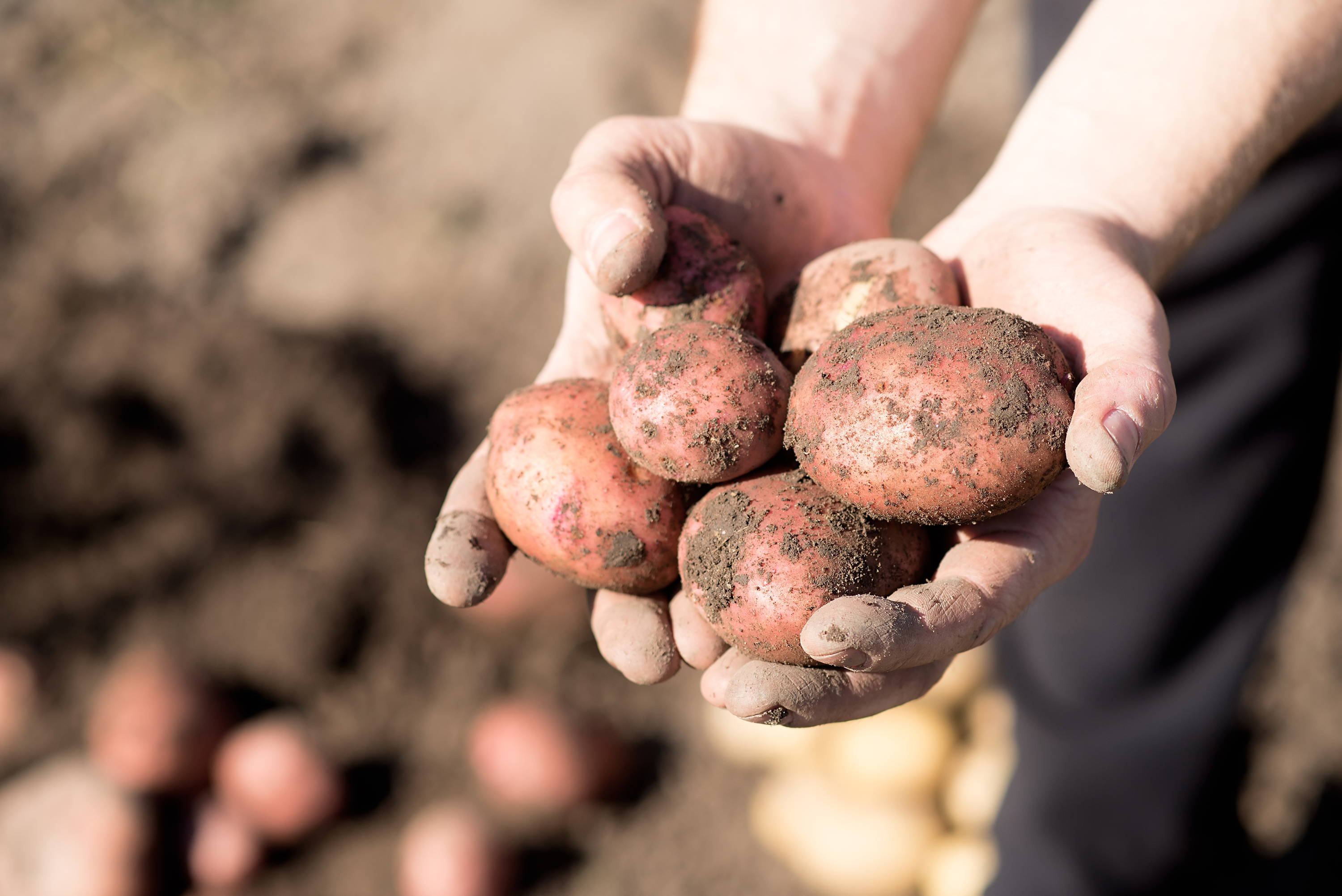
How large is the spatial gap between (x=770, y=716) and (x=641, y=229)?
3.46 ft

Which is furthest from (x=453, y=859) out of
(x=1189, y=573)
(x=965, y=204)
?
(x=965, y=204)

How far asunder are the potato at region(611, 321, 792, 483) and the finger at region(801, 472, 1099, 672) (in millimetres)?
419

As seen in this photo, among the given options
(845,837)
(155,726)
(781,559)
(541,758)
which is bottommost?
(155,726)

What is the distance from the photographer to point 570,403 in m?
2.24

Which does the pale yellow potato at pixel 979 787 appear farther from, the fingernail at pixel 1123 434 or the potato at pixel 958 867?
the fingernail at pixel 1123 434

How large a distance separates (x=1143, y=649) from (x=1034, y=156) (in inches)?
67.3

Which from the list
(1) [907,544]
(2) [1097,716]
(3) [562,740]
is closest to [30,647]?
(3) [562,740]

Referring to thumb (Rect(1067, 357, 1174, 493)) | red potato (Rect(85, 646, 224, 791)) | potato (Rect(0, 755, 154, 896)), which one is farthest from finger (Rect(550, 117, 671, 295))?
potato (Rect(0, 755, 154, 896))

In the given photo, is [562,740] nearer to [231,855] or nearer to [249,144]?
[231,855]

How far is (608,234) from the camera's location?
2055 mm

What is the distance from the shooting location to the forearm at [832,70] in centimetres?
303

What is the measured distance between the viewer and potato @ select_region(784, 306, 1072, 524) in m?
1.79

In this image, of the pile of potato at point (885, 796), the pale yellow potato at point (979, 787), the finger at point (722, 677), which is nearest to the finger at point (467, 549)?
the finger at point (722, 677)

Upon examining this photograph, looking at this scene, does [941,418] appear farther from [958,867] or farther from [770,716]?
[958,867]
